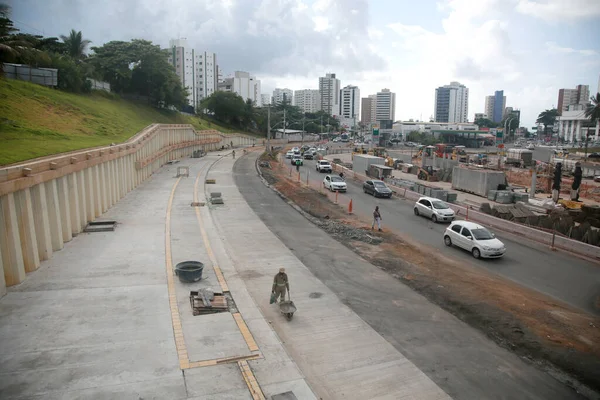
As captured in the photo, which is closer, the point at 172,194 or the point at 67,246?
the point at 67,246

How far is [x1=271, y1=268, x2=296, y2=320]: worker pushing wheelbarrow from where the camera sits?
42.3 ft

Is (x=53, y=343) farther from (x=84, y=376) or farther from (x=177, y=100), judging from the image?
(x=177, y=100)

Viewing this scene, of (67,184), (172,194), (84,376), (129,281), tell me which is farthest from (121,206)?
(84,376)

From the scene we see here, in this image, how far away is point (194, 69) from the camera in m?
182

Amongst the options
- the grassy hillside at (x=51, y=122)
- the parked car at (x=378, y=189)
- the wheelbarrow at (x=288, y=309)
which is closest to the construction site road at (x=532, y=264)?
the parked car at (x=378, y=189)

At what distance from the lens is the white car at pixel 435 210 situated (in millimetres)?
28672

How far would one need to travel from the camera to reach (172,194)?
33.7 m

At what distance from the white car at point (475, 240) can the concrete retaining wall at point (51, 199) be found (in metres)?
18.1

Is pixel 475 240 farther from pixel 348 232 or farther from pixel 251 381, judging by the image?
pixel 251 381

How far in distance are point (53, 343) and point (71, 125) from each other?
3018 centimetres

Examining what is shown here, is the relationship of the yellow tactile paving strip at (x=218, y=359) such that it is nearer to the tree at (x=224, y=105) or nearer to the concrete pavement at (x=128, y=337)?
the concrete pavement at (x=128, y=337)

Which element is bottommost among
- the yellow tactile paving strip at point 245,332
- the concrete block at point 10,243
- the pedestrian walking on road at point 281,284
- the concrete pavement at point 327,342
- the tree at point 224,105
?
the concrete pavement at point 327,342

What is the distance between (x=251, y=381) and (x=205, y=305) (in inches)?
151

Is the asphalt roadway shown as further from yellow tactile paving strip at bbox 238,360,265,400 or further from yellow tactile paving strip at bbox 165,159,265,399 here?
yellow tactile paving strip at bbox 238,360,265,400
